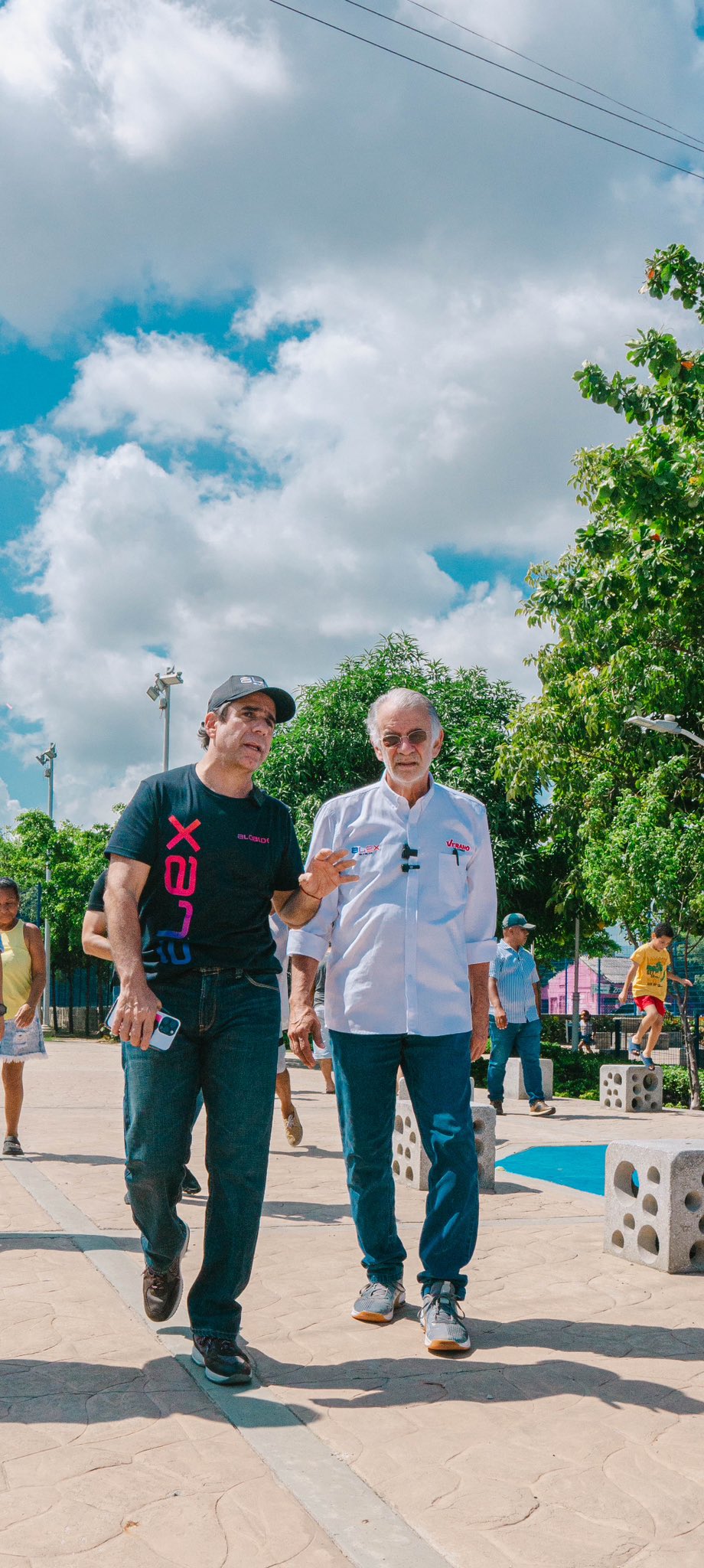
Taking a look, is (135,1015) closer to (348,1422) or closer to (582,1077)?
(348,1422)

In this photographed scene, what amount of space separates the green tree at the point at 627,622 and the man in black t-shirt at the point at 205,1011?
353 inches

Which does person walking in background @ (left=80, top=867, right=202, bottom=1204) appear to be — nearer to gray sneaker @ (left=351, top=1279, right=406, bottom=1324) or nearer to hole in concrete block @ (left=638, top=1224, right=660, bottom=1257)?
gray sneaker @ (left=351, top=1279, right=406, bottom=1324)

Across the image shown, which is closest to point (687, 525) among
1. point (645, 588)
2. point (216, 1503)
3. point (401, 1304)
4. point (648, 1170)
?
point (645, 588)

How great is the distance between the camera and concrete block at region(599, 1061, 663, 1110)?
13.8 metres

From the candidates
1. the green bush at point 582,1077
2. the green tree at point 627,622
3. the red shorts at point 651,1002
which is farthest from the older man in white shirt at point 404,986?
the green bush at point 582,1077

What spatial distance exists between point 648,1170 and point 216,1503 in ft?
9.75

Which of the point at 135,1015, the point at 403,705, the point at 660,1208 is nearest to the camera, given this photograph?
the point at 135,1015

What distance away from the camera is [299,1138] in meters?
8.62

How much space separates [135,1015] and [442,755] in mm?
22263

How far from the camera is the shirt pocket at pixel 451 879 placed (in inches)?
163

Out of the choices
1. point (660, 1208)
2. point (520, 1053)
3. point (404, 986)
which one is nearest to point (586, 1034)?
point (520, 1053)

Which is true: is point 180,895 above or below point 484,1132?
above

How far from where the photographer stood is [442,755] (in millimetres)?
25469

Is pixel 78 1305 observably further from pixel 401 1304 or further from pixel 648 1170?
pixel 648 1170
